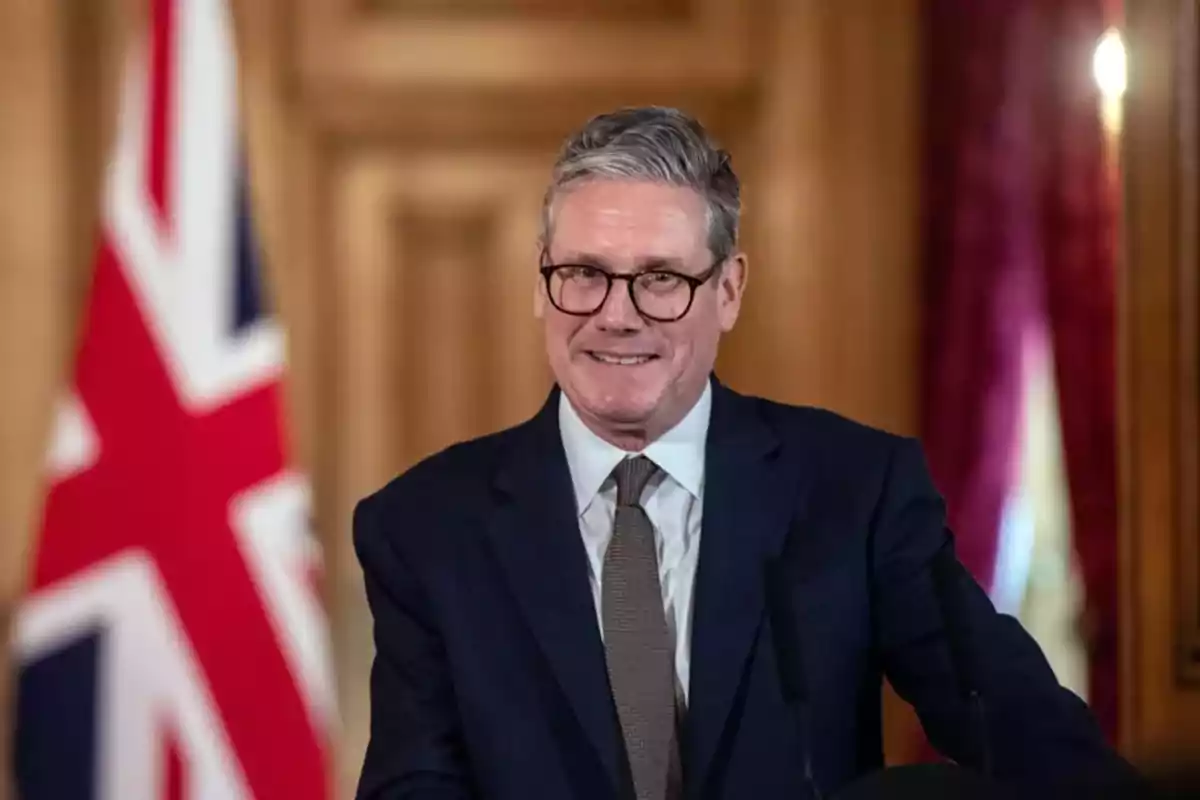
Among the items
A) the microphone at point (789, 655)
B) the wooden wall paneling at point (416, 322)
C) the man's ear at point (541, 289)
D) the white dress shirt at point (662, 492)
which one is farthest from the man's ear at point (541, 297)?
the wooden wall paneling at point (416, 322)

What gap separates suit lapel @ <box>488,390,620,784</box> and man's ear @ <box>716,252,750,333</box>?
175 millimetres

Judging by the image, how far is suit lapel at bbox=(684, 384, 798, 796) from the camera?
42.1 inches

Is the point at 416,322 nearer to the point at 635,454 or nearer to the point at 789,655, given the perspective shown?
the point at 635,454

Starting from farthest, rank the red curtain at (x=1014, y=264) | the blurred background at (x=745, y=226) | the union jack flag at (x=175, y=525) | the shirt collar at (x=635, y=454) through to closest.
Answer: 1. the blurred background at (x=745, y=226)
2. the red curtain at (x=1014, y=264)
3. the union jack flag at (x=175, y=525)
4. the shirt collar at (x=635, y=454)

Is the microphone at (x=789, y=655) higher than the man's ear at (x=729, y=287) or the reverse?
the reverse

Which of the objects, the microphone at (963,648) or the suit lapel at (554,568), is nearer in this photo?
the microphone at (963,648)

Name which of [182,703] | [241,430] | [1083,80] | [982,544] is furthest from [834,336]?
[182,703]

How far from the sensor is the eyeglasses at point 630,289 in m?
1.08

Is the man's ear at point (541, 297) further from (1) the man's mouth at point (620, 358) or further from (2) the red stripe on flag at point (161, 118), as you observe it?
(2) the red stripe on flag at point (161, 118)

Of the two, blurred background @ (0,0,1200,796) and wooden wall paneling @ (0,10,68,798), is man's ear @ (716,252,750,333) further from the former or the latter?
wooden wall paneling @ (0,10,68,798)

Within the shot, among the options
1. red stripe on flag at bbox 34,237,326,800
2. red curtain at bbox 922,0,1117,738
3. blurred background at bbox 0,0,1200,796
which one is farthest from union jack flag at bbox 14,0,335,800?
red curtain at bbox 922,0,1117,738

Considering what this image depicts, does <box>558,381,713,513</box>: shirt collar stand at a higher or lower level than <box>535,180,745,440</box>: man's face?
lower

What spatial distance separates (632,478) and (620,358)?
4.4 inches

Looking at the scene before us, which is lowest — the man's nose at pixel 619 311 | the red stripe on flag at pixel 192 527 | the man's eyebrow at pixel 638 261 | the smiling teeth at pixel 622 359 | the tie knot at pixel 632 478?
Answer: the red stripe on flag at pixel 192 527
